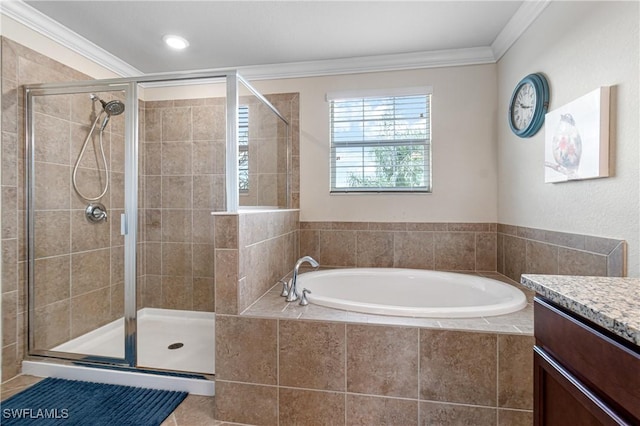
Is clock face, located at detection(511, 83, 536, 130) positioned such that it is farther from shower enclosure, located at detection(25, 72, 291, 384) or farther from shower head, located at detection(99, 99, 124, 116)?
shower head, located at detection(99, 99, 124, 116)

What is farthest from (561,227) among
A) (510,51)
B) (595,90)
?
(510,51)

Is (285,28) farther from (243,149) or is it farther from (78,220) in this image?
(78,220)

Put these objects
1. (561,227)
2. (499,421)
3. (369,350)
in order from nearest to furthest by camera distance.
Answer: (499,421) → (369,350) → (561,227)

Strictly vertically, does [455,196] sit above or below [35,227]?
above

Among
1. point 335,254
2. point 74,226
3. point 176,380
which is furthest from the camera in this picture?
point 335,254

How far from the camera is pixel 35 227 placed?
79.8 inches

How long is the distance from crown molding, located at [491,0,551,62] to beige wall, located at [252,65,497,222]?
18 cm

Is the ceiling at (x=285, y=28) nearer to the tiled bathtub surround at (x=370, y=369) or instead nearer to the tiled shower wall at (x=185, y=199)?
the tiled shower wall at (x=185, y=199)

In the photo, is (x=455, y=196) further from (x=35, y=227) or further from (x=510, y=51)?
(x=35, y=227)

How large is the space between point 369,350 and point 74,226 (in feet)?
7.47

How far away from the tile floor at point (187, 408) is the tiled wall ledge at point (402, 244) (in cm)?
139

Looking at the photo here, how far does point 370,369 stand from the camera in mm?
1430

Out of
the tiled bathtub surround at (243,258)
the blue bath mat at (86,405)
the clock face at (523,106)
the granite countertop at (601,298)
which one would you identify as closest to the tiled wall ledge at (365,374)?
the tiled bathtub surround at (243,258)

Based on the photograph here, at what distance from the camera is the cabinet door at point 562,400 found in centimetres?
59
